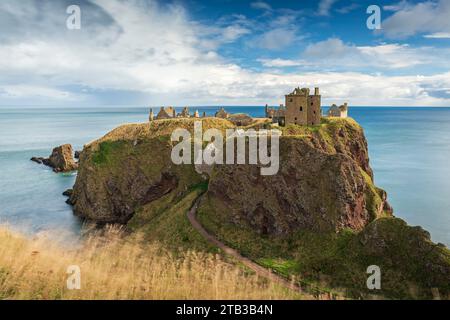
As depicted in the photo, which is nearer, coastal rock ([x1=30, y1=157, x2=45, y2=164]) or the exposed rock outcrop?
the exposed rock outcrop

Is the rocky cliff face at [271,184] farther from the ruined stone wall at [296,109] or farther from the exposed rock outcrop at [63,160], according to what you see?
the exposed rock outcrop at [63,160]

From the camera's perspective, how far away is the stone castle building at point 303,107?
3041 inches

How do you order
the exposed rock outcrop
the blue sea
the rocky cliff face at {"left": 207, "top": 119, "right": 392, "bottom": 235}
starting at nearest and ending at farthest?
the rocky cliff face at {"left": 207, "top": 119, "right": 392, "bottom": 235}, the blue sea, the exposed rock outcrop

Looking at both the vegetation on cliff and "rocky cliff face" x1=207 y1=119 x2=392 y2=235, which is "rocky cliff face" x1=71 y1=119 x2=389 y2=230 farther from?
the vegetation on cliff

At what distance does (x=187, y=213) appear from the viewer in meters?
69.7

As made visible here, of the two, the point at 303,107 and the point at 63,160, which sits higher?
the point at 303,107

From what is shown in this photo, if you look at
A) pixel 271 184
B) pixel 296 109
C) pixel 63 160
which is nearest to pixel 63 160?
pixel 63 160

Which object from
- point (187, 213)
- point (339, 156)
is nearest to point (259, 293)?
point (339, 156)

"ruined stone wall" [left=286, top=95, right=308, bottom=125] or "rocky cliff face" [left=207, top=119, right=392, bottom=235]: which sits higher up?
"ruined stone wall" [left=286, top=95, right=308, bottom=125]

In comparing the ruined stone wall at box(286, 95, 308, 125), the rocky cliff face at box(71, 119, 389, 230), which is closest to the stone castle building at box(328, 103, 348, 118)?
the rocky cliff face at box(71, 119, 389, 230)

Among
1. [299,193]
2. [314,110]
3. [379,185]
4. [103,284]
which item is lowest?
[379,185]

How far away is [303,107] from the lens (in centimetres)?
7756

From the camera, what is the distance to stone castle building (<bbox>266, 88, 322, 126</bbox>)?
7725cm

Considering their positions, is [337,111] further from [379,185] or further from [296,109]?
[379,185]
